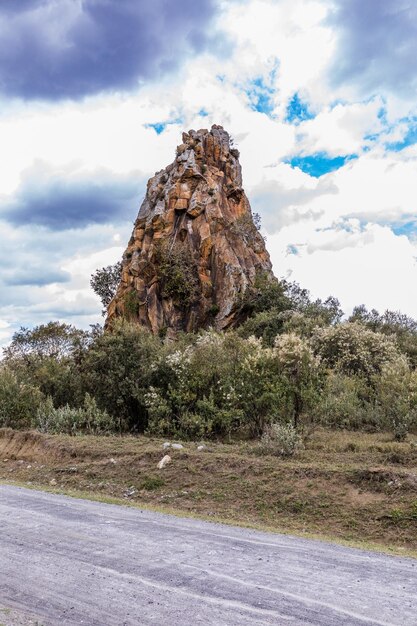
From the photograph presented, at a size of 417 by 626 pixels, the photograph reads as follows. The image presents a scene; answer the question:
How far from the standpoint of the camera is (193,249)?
53.4 m

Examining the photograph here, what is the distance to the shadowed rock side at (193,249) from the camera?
5131cm

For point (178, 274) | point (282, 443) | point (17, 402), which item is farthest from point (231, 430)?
point (178, 274)

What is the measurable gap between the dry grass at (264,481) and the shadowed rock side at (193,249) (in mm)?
32631

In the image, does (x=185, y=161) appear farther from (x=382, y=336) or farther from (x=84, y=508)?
(x=84, y=508)

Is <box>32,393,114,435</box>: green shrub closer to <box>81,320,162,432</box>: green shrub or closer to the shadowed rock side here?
<box>81,320,162,432</box>: green shrub

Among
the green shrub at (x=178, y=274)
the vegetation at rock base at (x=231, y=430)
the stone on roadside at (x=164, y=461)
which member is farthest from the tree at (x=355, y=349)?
the stone on roadside at (x=164, y=461)

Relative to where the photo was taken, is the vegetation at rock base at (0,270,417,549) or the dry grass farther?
the vegetation at rock base at (0,270,417,549)

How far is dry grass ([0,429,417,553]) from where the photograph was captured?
10727 millimetres

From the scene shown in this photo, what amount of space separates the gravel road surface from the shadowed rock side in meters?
40.3

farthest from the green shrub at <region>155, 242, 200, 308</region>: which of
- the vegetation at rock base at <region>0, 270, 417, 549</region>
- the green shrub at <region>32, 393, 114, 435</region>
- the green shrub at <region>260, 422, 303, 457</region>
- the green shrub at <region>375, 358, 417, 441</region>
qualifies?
the green shrub at <region>260, 422, 303, 457</region>

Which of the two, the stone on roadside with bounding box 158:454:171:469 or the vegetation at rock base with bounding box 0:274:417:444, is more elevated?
the vegetation at rock base with bounding box 0:274:417:444

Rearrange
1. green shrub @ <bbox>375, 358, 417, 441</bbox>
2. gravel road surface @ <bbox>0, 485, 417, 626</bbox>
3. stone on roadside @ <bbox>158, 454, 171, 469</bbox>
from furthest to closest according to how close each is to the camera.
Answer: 1. green shrub @ <bbox>375, 358, 417, 441</bbox>
2. stone on roadside @ <bbox>158, 454, 171, 469</bbox>
3. gravel road surface @ <bbox>0, 485, 417, 626</bbox>

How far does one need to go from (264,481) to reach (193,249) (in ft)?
138

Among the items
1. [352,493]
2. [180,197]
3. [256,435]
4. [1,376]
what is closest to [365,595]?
[352,493]
